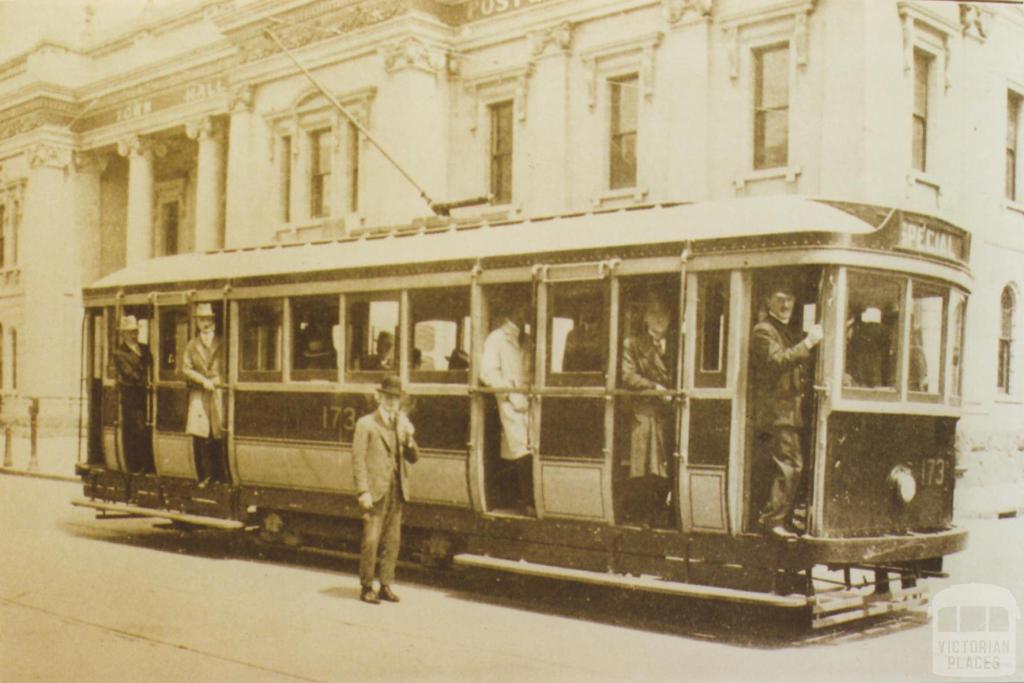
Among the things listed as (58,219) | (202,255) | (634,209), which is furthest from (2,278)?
(634,209)

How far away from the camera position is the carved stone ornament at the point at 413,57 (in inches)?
797

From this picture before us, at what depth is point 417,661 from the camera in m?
6.75

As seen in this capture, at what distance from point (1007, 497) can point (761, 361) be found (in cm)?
233

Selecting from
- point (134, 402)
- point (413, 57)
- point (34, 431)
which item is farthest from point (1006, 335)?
point (34, 431)

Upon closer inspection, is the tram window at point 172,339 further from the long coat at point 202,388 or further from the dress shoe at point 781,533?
the dress shoe at point 781,533

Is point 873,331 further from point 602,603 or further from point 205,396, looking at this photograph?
point 205,396

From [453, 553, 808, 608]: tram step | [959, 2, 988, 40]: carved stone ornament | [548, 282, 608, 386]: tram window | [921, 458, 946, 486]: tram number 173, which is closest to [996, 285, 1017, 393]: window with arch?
[921, 458, 946, 486]: tram number 173

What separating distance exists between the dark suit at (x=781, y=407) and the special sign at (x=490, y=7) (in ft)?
41.3

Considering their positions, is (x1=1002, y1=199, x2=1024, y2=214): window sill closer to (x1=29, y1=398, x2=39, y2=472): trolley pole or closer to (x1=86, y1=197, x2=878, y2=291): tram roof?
(x1=86, y1=197, x2=878, y2=291): tram roof

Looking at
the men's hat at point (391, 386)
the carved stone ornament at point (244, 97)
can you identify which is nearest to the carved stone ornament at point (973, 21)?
the men's hat at point (391, 386)

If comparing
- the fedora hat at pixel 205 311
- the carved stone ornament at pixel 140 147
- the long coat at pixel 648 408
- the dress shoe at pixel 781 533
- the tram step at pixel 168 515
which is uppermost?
the carved stone ornament at pixel 140 147

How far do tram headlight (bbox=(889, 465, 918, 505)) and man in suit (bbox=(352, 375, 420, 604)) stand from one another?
3373 millimetres

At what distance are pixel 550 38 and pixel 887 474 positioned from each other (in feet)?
41.5

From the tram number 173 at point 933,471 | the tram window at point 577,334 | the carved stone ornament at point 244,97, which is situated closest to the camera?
the tram number 173 at point 933,471
